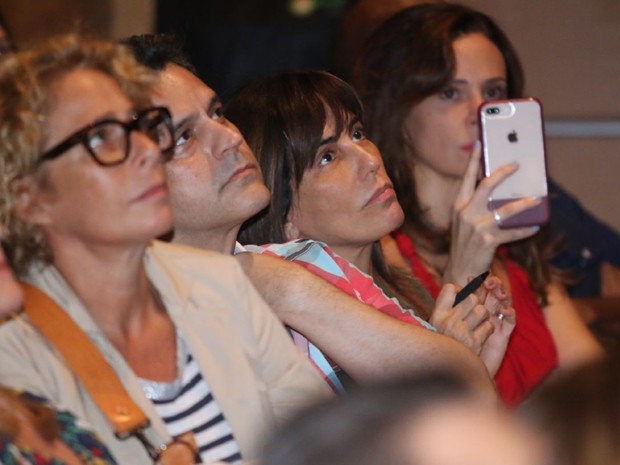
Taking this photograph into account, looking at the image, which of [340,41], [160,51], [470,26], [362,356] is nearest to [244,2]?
[340,41]

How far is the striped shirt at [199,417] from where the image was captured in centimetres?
186

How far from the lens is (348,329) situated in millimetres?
2182

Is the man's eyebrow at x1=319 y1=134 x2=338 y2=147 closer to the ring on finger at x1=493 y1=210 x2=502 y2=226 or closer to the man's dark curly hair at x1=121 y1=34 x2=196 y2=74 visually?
the man's dark curly hair at x1=121 y1=34 x2=196 y2=74

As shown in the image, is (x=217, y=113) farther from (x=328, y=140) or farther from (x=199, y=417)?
(x=199, y=417)

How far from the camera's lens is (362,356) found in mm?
2186

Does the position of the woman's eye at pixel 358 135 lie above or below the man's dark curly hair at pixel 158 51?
below

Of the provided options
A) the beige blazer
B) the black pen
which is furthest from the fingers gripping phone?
the beige blazer

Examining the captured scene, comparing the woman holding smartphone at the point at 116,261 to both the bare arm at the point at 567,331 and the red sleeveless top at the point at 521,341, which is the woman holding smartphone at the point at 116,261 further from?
the bare arm at the point at 567,331

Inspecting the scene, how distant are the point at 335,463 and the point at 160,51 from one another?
1.65 meters

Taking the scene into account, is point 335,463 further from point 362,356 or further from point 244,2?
point 244,2

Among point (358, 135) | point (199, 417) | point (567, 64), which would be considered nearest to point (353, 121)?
point (358, 135)

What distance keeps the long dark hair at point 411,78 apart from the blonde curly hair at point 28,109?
1366 mm

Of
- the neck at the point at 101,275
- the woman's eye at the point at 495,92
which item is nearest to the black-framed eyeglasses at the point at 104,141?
the neck at the point at 101,275

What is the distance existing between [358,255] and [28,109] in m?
0.98
